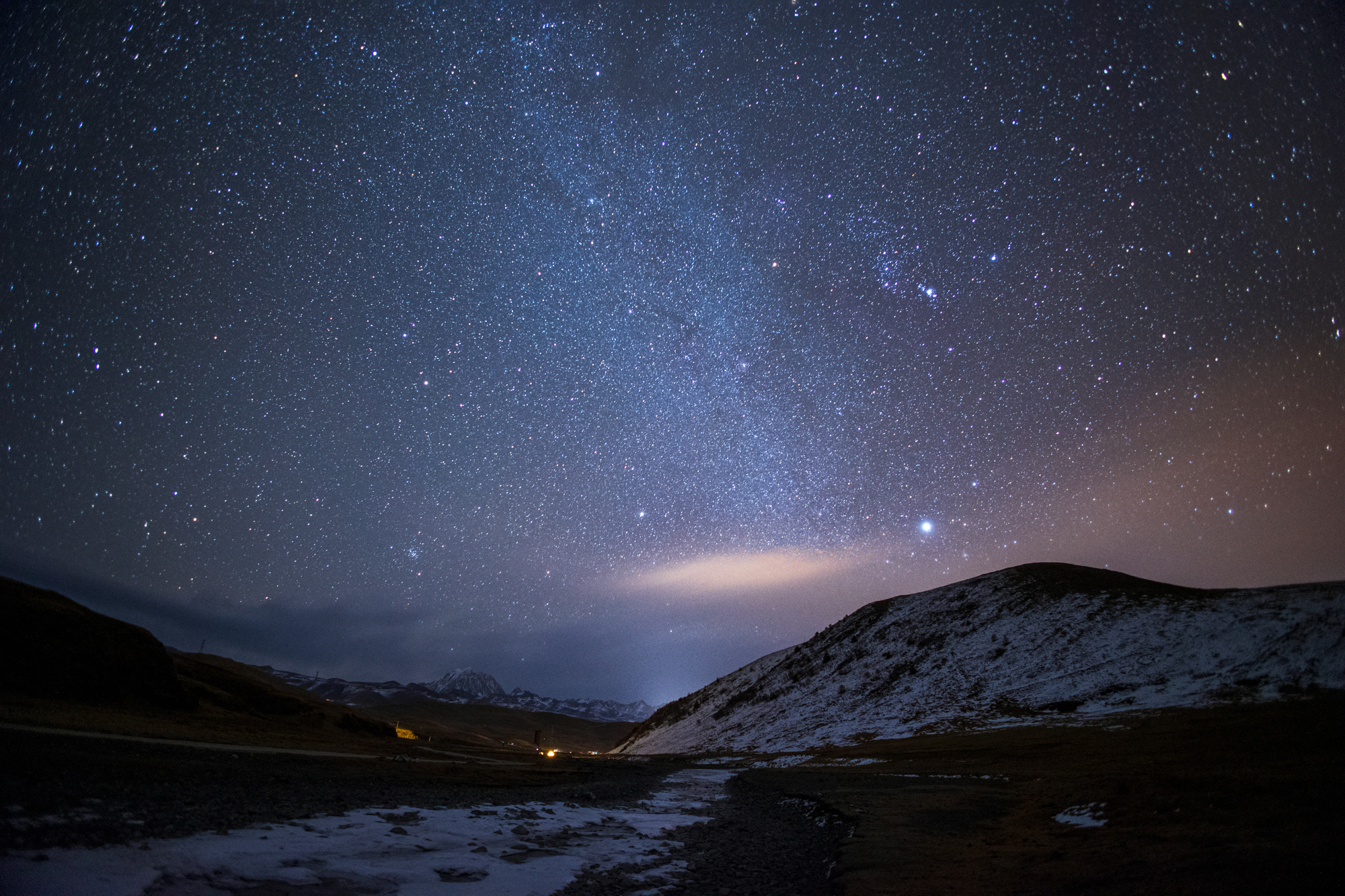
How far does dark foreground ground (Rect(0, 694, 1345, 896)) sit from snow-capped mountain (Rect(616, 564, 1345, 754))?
23416 millimetres

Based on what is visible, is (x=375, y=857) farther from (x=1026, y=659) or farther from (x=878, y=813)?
(x=1026, y=659)

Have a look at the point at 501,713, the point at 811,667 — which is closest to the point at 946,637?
the point at 811,667

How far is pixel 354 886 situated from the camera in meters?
5.20

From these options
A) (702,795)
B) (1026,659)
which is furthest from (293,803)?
(1026,659)

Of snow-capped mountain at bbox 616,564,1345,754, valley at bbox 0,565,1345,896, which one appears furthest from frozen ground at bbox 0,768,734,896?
snow-capped mountain at bbox 616,564,1345,754

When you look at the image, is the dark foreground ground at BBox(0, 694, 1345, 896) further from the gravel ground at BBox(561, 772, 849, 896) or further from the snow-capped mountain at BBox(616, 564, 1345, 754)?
the snow-capped mountain at BBox(616, 564, 1345, 754)

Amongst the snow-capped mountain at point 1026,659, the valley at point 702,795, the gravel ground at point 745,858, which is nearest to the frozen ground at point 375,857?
the valley at point 702,795

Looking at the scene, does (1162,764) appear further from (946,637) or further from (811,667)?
(811,667)

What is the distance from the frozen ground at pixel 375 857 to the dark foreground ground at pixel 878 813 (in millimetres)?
462

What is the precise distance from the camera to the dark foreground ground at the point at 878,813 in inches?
205

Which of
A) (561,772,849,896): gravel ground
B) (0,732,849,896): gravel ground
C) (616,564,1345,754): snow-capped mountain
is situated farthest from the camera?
(616,564,1345,754): snow-capped mountain

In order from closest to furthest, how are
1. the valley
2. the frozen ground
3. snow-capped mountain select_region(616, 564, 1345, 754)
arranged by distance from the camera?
the frozen ground
the valley
snow-capped mountain select_region(616, 564, 1345, 754)

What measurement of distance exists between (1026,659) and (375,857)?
5934cm

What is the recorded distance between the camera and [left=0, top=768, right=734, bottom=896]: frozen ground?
432cm
